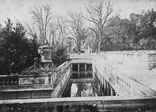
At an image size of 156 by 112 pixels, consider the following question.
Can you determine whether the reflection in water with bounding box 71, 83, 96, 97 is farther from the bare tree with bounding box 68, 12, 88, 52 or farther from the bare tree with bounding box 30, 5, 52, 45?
the bare tree with bounding box 68, 12, 88, 52

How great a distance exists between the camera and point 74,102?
98.8 inches

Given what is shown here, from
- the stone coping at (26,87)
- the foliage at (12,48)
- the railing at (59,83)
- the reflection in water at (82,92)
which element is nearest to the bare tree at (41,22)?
the foliage at (12,48)

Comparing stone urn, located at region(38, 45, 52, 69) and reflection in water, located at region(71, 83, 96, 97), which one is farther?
reflection in water, located at region(71, 83, 96, 97)

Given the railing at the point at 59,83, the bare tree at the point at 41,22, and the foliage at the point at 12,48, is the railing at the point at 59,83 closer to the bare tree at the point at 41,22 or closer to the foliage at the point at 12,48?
the foliage at the point at 12,48

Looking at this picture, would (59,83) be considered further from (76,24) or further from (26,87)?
(76,24)

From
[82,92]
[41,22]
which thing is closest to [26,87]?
[41,22]

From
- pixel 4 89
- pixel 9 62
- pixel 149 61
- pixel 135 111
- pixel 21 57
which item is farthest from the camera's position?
pixel 149 61

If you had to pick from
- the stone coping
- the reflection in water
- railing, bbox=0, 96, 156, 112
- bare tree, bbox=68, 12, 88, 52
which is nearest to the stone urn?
the stone coping

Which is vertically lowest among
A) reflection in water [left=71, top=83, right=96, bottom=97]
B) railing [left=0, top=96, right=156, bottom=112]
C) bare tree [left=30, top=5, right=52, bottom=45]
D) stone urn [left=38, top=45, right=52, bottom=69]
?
reflection in water [left=71, top=83, right=96, bottom=97]

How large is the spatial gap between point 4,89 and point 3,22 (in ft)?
8.38

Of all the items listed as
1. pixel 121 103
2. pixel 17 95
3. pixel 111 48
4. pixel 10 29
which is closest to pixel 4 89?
pixel 17 95

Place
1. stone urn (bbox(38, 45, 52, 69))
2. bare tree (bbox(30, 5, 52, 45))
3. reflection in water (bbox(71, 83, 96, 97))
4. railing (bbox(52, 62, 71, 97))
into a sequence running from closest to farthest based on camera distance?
stone urn (bbox(38, 45, 52, 69)) < railing (bbox(52, 62, 71, 97)) < bare tree (bbox(30, 5, 52, 45)) < reflection in water (bbox(71, 83, 96, 97))

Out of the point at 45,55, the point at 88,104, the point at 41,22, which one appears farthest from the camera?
the point at 41,22

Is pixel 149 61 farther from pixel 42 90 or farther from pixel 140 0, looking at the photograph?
pixel 42 90
